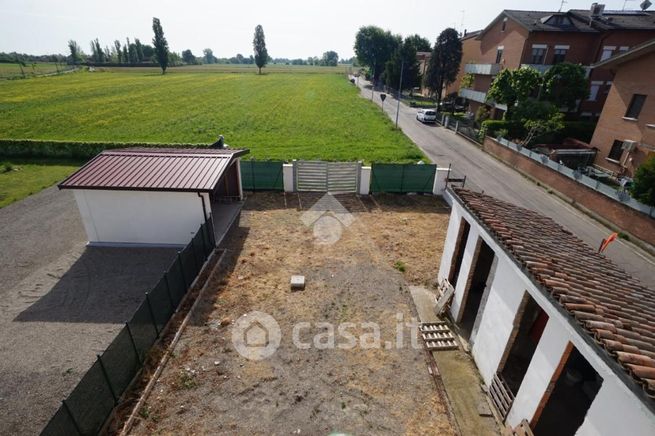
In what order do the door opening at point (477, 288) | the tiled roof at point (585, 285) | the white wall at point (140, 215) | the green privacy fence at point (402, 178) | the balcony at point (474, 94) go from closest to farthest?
the tiled roof at point (585, 285), the door opening at point (477, 288), the white wall at point (140, 215), the green privacy fence at point (402, 178), the balcony at point (474, 94)

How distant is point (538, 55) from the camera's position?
33031mm

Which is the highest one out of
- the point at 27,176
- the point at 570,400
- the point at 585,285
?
the point at 585,285

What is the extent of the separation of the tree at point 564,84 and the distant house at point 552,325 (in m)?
24.0

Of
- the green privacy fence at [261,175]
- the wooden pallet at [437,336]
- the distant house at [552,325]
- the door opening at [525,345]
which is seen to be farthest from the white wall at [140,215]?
the door opening at [525,345]

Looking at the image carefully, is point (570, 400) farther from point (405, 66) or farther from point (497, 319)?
point (405, 66)

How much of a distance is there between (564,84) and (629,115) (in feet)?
20.9

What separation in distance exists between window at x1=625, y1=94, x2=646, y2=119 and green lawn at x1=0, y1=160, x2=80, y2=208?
3869cm

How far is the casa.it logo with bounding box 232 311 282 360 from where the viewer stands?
9227 mm

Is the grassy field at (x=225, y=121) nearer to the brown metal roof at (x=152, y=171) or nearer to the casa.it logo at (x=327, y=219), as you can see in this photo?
the casa.it logo at (x=327, y=219)

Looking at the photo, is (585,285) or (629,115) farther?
(629,115)

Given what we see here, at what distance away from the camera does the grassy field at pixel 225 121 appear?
1113 inches

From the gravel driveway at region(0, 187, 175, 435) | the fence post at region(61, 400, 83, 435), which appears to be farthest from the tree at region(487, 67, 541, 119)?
the fence post at region(61, 400, 83, 435)

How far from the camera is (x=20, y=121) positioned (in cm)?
3728

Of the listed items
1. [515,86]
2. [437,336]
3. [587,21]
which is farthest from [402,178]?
[587,21]
